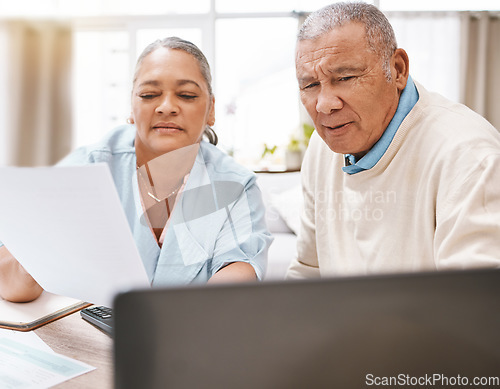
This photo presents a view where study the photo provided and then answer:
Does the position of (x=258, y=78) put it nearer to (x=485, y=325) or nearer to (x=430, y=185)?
(x=430, y=185)

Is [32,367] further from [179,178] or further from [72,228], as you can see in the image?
[179,178]

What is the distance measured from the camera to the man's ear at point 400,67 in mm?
1112

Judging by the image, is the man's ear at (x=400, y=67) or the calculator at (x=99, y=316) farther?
the man's ear at (x=400, y=67)

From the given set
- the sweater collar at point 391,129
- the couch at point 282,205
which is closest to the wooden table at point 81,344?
the sweater collar at point 391,129

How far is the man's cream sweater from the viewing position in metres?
0.89

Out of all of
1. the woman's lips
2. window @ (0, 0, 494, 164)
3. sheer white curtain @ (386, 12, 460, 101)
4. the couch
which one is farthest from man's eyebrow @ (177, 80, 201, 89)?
sheer white curtain @ (386, 12, 460, 101)

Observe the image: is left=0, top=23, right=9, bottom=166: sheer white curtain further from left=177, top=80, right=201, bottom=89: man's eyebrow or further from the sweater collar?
the sweater collar

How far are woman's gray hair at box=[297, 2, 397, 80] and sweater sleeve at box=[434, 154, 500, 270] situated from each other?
0.34m

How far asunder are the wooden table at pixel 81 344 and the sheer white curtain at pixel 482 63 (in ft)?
14.3

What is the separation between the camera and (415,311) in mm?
371

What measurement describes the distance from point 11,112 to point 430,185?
15.0 feet

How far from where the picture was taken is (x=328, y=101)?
108cm

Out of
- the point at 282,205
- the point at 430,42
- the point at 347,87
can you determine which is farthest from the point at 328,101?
the point at 430,42

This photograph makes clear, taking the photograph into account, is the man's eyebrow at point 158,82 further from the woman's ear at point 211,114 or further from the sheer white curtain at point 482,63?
the sheer white curtain at point 482,63
